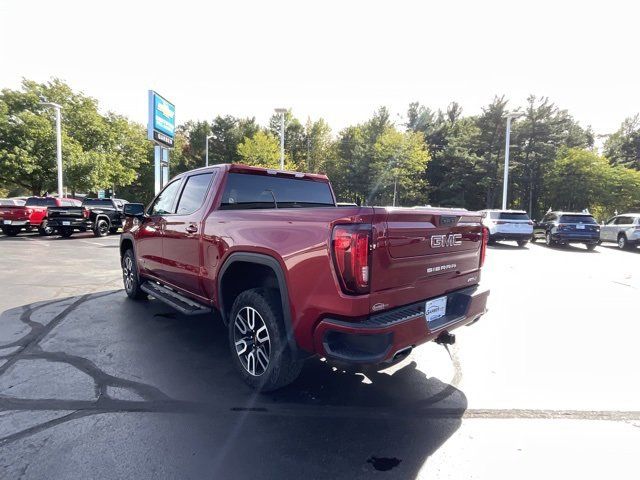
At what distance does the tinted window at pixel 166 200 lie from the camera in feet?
16.1

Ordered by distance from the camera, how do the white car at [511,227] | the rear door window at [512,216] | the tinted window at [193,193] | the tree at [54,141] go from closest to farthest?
1. the tinted window at [193,193]
2. the white car at [511,227]
3. the rear door window at [512,216]
4. the tree at [54,141]

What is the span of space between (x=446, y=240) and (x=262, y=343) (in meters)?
1.74

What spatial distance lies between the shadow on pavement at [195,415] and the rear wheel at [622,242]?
1836cm

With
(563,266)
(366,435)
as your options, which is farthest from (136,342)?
(563,266)

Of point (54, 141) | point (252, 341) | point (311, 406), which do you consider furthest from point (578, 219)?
point (54, 141)

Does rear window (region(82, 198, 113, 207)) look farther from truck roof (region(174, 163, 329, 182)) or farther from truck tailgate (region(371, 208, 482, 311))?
truck tailgate (region(371, 208, 482, 311))

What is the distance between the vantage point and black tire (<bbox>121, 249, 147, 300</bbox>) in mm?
5955

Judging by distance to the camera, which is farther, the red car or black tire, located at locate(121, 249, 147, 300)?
the red car

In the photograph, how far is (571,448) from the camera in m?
2.54

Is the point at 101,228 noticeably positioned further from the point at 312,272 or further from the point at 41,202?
the point at 312,272

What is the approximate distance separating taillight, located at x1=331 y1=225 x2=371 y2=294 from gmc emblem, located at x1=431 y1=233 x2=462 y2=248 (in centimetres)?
76

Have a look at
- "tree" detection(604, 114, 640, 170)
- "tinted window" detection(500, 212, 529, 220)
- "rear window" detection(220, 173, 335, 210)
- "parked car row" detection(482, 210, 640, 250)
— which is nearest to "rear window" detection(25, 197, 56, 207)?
"rear window" detection(220, 173, 335, 210)

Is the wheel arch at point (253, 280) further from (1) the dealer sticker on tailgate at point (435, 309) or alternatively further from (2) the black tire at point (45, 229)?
(2) the black tire at point (45, 229)

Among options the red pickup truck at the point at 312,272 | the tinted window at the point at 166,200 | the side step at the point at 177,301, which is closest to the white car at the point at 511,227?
the red pickup truck at the point at 312,272
